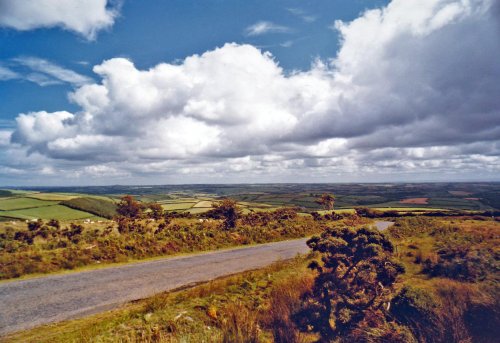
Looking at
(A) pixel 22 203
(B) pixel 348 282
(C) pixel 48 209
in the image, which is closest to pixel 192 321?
(B) pixel 348 282

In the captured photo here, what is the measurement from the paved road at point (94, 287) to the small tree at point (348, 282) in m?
7.13

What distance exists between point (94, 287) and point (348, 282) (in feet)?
41.3

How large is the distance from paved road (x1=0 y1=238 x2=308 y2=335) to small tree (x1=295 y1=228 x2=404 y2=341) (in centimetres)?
713

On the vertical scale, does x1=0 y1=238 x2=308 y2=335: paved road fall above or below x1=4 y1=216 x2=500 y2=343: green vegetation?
below

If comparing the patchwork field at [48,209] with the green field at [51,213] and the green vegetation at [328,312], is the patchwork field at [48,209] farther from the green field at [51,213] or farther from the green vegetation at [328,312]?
the green vegetation at [328,312]

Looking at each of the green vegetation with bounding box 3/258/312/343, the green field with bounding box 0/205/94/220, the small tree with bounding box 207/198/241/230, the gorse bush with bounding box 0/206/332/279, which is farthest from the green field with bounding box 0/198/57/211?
the green vegetation with bounding box 3/258/312/343

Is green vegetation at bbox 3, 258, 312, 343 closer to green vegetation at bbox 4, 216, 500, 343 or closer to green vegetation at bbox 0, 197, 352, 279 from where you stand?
green vegetation at bbox 4, 216, 500, 343

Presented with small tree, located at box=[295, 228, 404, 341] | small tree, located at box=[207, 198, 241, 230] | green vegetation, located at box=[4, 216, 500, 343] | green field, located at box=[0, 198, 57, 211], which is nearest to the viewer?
green vegetation, located at box=[4, 216, 500, 343]

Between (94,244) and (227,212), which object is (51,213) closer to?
(227,212)

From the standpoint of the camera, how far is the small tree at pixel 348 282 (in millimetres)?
8297

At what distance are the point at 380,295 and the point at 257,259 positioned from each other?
39.9 ft

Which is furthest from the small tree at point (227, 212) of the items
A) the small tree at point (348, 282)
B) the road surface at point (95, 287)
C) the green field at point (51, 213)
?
the green field at point (51, 213)

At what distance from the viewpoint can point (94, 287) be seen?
44.8 feet

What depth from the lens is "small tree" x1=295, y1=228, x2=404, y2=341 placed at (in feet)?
27.2
